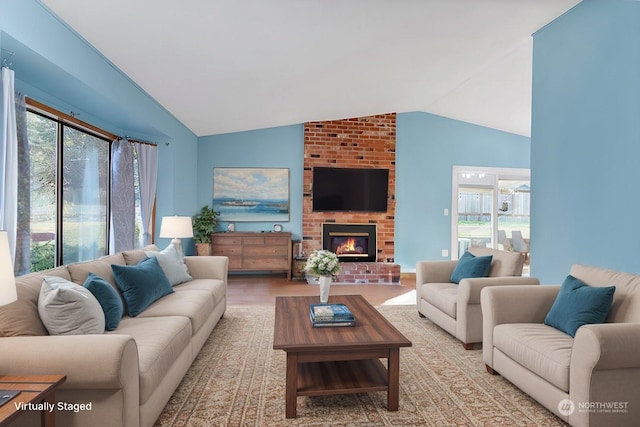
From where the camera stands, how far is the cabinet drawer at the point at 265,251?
20.3ft

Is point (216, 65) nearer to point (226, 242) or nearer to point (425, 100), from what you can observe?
point (226, 242)

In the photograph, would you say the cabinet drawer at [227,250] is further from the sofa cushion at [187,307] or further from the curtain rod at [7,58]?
→ the curtain rod at [7,58]

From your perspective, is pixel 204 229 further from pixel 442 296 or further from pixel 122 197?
pixel 442 296

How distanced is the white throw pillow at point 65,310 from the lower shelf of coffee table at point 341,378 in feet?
3.99

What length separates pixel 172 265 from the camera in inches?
138

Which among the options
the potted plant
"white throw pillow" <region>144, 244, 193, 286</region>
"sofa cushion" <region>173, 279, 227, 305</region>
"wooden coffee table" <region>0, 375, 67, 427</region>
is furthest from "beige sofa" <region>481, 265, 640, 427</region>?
the potted plant

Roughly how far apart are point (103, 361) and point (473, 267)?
3.24 meters

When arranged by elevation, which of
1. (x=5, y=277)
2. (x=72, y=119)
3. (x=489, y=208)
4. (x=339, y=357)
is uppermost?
(x=72, y=119)

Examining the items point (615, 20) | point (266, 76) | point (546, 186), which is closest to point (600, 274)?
point (546, 186)

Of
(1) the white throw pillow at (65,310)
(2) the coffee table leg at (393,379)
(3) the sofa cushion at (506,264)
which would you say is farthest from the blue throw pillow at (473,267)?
(1) the white throw pillow at (65,310)

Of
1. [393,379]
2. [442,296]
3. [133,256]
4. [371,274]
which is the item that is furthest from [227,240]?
[393,379]

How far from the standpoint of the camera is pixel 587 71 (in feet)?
10.3

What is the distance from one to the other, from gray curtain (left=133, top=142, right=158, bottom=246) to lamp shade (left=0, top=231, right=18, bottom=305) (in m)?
3.86

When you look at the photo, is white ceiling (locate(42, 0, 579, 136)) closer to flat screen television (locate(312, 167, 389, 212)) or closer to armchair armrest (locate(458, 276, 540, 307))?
flat screen television (locate(312, 167, 389, 212))
